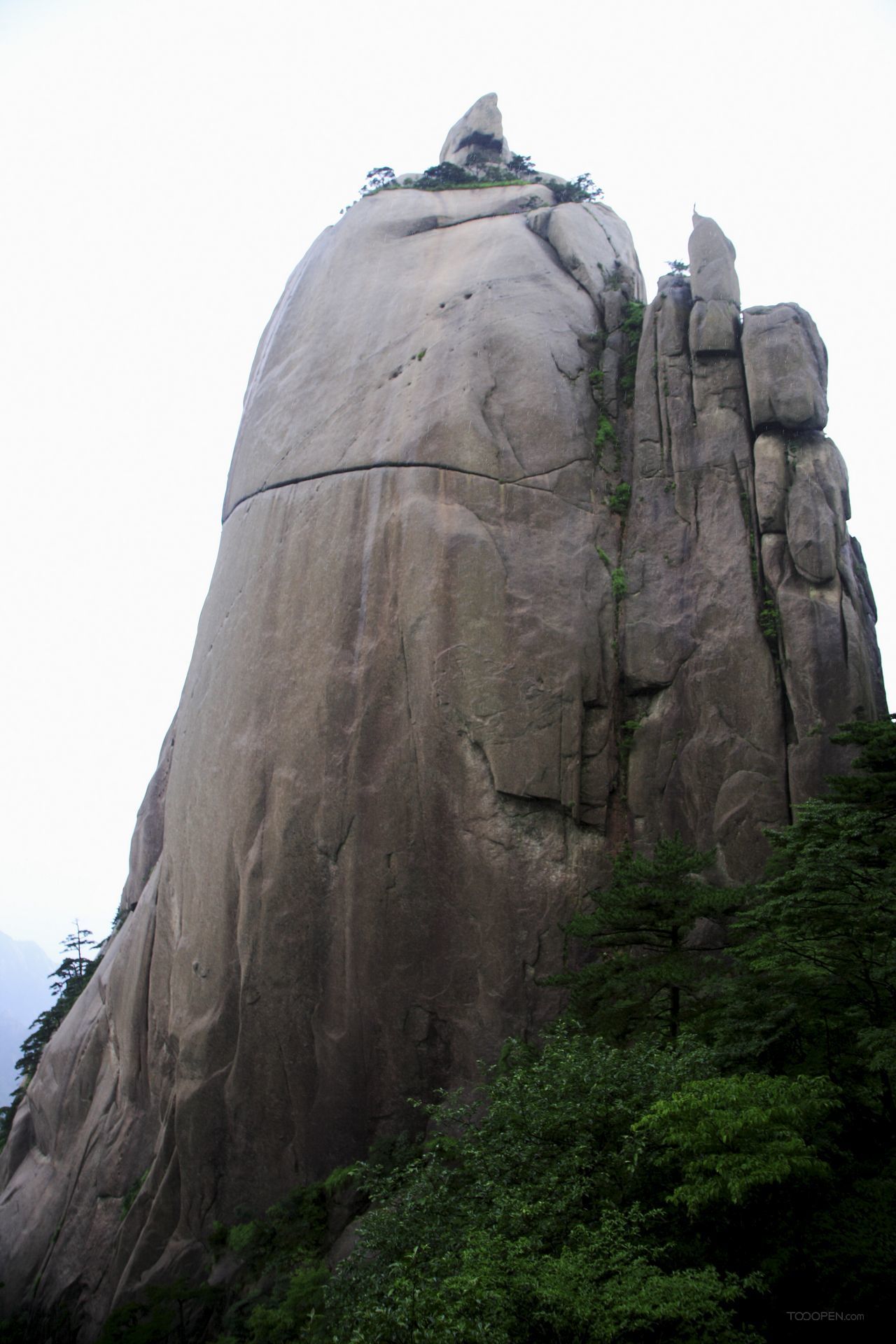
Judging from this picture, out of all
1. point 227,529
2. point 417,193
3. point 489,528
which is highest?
point 417,193

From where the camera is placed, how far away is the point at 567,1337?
745 centimetres

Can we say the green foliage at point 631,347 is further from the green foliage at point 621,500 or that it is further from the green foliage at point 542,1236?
the green foliage at point 542,1236

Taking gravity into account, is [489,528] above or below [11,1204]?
above

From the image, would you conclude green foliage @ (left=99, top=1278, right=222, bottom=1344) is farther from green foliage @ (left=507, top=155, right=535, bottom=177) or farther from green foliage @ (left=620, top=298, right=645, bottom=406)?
green foliage @ (left=507, top=155, right=535, bottom=177)

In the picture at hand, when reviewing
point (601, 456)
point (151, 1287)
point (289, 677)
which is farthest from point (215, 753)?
point (601, 456)

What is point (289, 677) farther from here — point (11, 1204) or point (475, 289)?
point (11, 1204)

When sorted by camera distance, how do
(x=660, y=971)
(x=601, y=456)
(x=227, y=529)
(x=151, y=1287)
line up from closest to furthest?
(x=660, y=971) → (x=151, y=1287) → (x=601, y=456) → (x=227, y=529)

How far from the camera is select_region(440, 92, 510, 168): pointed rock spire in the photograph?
3023cm

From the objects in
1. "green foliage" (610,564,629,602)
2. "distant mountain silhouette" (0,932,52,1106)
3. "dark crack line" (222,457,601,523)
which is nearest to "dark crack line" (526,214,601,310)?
"dark crack line" (222,457,601,523)

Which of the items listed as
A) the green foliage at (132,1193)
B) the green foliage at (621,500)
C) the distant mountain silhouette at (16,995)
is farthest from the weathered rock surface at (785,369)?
the distant mountain silhouette at (16,995)

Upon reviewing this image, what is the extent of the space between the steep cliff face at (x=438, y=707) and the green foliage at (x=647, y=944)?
274cm

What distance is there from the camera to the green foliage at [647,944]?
11953 millimetres

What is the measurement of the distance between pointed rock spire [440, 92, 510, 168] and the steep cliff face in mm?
11380

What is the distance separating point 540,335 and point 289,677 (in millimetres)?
9703
